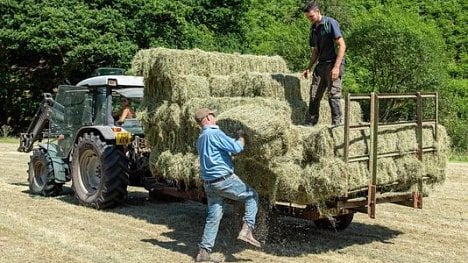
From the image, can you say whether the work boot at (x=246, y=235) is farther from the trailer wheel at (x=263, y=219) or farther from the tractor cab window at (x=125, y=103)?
the tractor cab window at (x=125, y=103)

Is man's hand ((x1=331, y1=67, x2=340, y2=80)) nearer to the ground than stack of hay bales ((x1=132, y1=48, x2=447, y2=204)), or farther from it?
farther from it

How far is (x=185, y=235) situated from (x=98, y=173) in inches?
103

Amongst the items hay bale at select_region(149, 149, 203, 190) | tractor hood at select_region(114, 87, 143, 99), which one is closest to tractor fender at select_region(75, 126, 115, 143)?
tractor hood at select_region(114, 87, 143, 99)

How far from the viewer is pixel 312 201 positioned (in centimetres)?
670

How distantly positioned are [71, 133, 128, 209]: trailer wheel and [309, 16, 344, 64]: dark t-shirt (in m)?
3.62

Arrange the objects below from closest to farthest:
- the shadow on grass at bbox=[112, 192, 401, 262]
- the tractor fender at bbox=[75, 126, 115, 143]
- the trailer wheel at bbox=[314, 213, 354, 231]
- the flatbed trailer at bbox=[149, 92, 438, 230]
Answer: the flatbed trailer at bbox=[149, 92, 438, 230] → the shadow on grass at bbox=[112, 192, 401, 262] → the trailer wheel at bbox=[314, 213, 354, 231] → the tractor fender at bbox=[75, 126, 115, 143]

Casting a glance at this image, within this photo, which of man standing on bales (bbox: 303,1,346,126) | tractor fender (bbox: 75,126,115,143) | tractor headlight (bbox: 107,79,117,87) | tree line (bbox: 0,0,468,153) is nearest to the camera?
man standing on bales (bbox: 303,1,346,126)

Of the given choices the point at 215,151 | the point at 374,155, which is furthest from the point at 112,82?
the point at 374,155

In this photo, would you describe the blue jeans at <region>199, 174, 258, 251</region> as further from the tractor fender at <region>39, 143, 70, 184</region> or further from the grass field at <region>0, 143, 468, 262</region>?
the tractor fender at <region>39, 143, 70, 184</region>

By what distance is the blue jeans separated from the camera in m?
6.76

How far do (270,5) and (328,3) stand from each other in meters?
7.21

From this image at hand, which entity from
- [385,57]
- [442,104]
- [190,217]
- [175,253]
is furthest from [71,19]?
[175,253]

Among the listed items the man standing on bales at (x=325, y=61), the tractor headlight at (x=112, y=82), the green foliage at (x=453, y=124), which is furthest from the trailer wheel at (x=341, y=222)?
the green foliage at (x=453, y=124)

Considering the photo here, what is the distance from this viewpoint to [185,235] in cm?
823
